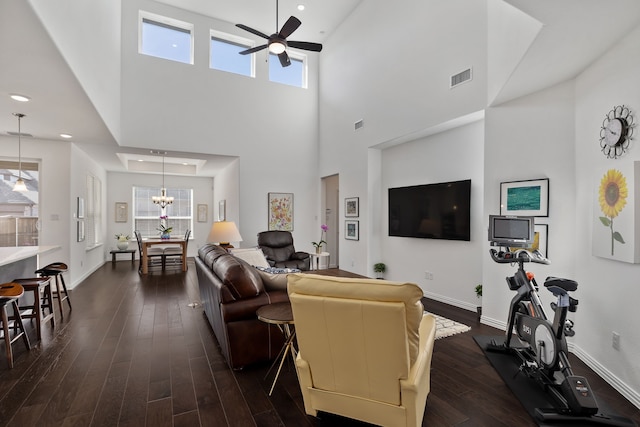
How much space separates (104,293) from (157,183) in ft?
16.8

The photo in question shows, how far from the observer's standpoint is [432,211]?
487 centimetres

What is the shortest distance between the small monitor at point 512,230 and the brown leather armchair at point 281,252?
371cm

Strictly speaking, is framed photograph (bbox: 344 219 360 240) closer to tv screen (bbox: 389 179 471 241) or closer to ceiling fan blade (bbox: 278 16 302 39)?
tv screen (bbox: 389 179 471 241)

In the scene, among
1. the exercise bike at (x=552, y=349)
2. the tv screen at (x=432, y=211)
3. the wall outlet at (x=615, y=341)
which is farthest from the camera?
the tv screen at (x=432, y=211)

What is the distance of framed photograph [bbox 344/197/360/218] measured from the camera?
629 centimetres

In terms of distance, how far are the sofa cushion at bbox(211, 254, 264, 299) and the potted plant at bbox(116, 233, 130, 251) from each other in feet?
24.1

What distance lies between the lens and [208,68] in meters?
6.84

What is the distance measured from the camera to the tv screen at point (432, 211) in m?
4.41

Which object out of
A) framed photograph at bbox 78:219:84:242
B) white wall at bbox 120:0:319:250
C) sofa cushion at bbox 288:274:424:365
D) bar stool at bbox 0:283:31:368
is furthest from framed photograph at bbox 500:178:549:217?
framed photograph at bbox 78:219:84:242

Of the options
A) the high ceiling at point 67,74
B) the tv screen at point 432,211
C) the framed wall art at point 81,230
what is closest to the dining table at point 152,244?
the framed wall art at point 81,230

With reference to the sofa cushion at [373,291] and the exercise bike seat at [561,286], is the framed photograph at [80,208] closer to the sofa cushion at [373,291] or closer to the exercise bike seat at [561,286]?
the sofa cushion at [373,291]

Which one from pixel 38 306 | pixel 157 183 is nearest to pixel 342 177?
pixel 38 306

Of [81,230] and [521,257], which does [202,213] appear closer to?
[81,230]

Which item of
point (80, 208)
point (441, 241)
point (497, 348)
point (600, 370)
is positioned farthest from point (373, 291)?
point (80, 208)
